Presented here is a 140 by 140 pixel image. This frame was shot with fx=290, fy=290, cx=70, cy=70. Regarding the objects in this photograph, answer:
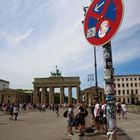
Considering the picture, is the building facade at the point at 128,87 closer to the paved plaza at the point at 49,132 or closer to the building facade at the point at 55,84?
the building facade at the point at 55,84

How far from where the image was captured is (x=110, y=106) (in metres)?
4.50

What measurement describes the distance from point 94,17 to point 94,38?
0.33 metres

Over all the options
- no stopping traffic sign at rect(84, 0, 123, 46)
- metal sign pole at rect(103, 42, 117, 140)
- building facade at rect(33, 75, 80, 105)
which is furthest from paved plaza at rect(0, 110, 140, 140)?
building facade at rect(33, 75, 80, 105)

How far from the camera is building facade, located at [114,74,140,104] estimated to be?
156 meters

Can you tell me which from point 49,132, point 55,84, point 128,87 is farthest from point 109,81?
point 128,87

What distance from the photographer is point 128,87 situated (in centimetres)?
15725

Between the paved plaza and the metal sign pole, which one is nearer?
the metal sign pole

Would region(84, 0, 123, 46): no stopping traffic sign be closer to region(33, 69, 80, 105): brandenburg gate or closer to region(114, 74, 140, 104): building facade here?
region(33, 69, 80, 105): brandenburg gate

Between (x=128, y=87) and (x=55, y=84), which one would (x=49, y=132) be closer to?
(x=55, y=84)

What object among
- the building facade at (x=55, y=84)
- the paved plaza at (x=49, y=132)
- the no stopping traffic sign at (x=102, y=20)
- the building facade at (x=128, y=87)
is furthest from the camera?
the building facade at (x=128, y=87)

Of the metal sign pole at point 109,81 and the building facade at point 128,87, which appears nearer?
the metal sign pole at point 109,81

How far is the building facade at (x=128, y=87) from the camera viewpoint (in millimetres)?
155875

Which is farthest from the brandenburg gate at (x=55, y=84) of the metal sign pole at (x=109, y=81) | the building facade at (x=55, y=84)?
the metal sign pole at (x=109, y=81)

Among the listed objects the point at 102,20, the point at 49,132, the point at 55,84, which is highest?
the point at 55,84
